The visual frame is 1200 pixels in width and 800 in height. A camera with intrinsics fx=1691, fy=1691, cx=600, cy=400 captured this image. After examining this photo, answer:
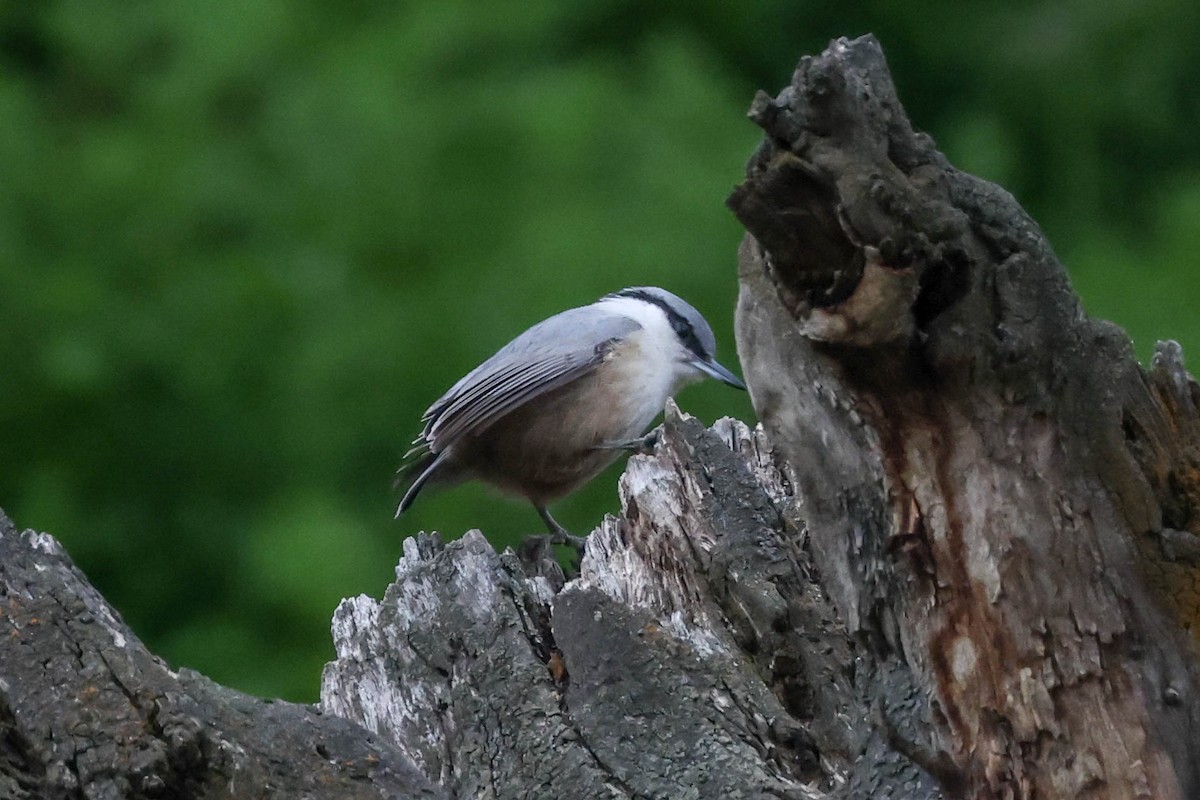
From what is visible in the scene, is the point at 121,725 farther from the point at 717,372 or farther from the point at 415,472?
the point at 717,372

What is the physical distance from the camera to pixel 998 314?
188cm

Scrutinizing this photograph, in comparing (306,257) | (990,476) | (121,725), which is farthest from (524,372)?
(990,476)

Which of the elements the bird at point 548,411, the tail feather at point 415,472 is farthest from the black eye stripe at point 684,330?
the tail feather at point 415,472

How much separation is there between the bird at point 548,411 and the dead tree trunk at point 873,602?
1976mm

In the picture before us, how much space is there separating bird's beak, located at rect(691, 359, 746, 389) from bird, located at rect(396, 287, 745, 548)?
14cm

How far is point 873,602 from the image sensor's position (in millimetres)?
2045

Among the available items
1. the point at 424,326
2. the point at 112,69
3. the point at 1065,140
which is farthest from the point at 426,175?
the point at 1065,140

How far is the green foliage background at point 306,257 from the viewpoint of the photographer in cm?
589

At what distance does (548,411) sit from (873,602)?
2762 millimetres

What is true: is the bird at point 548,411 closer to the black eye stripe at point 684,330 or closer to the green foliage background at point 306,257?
the black eye stripe at point 684,330

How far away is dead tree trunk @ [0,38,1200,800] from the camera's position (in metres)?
1.81

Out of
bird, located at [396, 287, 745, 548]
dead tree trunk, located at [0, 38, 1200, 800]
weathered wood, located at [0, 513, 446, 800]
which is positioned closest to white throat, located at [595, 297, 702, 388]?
bird, located at [396, 287, 745, 548]

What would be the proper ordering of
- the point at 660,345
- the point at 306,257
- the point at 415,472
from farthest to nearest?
1. the point at 306,257
2. the point at 660,345
3. the point at 415,472

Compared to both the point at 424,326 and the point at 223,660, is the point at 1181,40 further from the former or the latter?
the point at 223,660
